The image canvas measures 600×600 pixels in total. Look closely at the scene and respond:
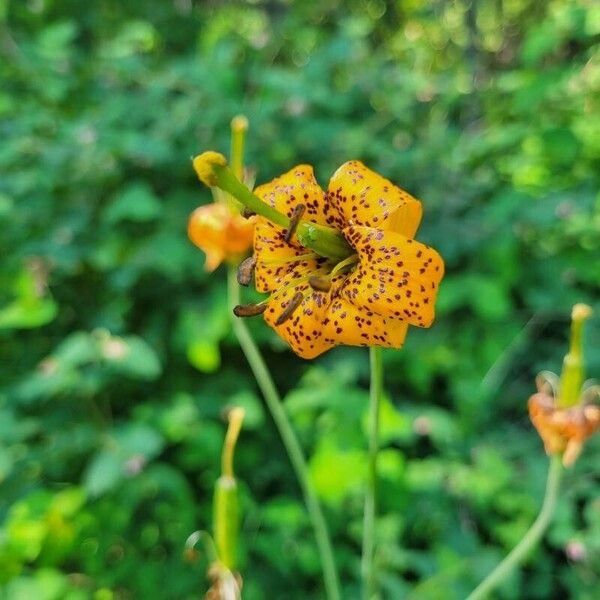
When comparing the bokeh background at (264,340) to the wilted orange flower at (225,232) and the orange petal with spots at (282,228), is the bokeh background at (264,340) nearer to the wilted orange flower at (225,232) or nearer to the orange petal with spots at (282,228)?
the wilted orange flower at (225,232)

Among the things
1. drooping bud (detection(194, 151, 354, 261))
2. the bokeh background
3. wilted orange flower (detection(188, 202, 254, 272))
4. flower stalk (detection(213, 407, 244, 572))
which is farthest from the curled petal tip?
the bokeh background

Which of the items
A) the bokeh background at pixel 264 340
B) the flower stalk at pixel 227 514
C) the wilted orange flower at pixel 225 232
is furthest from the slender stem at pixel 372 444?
the bokeh background at pixel 264 340

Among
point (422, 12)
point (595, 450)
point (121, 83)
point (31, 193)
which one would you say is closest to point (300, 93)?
point (121, 83)

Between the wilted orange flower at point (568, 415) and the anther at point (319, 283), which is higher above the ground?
the anther at point (319, 283)

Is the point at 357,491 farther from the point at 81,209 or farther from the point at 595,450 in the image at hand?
the point at 81,209

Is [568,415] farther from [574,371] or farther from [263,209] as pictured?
[263,209]

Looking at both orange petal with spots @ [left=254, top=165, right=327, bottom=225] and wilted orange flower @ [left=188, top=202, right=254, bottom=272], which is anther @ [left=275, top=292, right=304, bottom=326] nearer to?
orange petal with spots @ [left=254, top=165, right=327, bottom=225]
